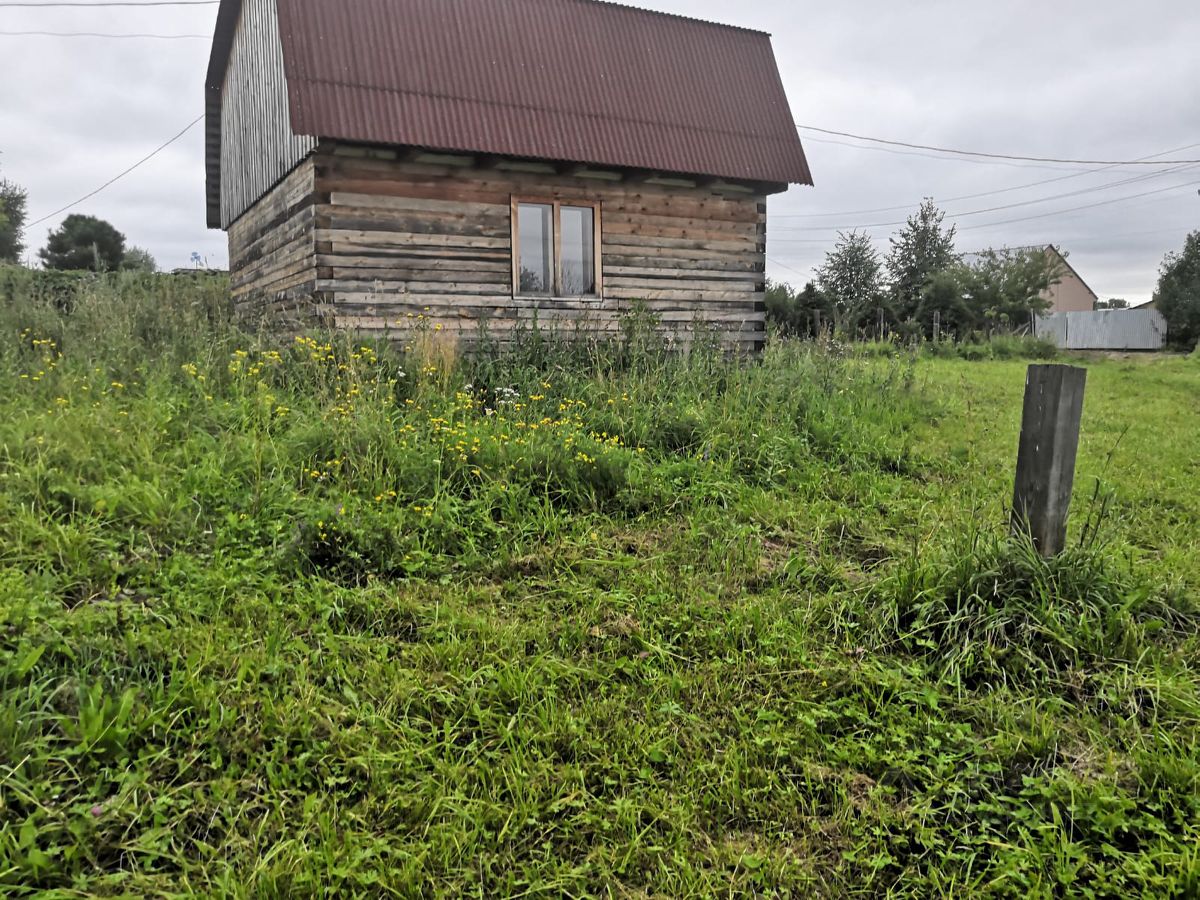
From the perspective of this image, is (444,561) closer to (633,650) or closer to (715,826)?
(633,650)

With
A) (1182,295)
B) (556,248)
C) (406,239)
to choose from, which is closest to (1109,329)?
(1182,295)

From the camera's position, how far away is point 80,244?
3219cm

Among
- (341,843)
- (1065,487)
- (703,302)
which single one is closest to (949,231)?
(703,302)

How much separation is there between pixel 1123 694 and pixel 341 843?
2813mm

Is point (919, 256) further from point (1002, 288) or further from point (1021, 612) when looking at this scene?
point (1021, 612)

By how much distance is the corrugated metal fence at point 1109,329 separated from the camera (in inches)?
1418

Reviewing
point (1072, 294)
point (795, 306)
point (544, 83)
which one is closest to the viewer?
point (544, 83)

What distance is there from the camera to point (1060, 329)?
39156 mm

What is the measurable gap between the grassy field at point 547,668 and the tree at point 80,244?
31.7 metres

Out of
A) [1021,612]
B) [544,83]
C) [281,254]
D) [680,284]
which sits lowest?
[1021,612]

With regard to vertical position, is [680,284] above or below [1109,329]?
above

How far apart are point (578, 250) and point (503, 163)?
5.05 feet

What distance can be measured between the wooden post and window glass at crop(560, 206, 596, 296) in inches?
303

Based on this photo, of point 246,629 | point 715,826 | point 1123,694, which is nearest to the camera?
point 715,826
